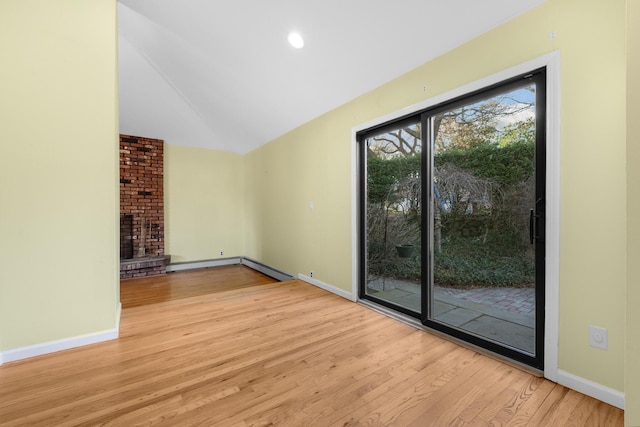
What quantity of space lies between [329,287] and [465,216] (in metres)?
1.93

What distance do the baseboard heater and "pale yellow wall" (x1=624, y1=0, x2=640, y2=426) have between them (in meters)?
4.23

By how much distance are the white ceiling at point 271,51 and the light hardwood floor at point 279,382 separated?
8.02 ft

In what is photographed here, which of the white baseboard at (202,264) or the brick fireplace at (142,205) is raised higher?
the brick fireplace at (142,205)

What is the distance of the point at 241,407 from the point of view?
1.45 meters

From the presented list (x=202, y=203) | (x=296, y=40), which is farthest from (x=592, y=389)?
(x=202, y=203)

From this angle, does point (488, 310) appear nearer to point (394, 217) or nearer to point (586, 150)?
point (394, 217)

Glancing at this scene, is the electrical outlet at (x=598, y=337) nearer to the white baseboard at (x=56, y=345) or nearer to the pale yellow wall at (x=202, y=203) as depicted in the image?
the white baseboard at (x=56, y=345)

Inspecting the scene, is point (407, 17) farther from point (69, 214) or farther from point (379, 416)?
point (69, 214)

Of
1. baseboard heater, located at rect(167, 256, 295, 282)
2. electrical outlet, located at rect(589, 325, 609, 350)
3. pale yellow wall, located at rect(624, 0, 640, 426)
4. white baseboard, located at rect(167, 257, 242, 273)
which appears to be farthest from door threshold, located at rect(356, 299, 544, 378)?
white baseboard, located at rect(167, 257, 242, 273)

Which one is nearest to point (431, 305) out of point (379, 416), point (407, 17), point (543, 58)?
point (379, 416)

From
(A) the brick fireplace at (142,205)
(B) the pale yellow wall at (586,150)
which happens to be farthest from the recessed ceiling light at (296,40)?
(A) the brick fireplace at (142,205)

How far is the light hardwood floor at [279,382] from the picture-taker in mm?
1386

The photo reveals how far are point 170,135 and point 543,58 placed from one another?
609 cm

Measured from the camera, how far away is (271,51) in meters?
2.99
